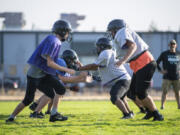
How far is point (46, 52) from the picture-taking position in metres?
6.65

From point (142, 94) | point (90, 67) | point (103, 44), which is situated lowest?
point (142, 94)

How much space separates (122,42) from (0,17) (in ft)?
135

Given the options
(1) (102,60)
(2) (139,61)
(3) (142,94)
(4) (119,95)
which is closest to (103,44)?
(1) (102,60)

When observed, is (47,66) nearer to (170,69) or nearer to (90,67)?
(90,67)

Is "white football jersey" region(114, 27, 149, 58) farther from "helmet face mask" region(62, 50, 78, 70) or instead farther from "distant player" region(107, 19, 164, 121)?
"helmet face mask" region(62, 50, 78, 70)

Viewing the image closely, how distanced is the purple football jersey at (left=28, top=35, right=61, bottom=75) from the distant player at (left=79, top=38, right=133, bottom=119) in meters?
0.77

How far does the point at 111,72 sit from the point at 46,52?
5.39ft

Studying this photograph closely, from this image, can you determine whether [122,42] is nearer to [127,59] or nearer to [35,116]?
[127,59]

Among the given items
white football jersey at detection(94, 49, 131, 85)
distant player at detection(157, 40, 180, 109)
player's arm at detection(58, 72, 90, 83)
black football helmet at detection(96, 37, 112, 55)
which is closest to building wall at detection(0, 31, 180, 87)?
distant player at detection(157, 40, 180, 109)

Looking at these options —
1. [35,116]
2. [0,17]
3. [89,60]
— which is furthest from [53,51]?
[0,17]

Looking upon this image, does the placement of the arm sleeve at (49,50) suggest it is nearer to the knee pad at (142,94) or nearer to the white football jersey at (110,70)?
the white football jersey at (110,70)

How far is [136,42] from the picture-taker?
731 cm

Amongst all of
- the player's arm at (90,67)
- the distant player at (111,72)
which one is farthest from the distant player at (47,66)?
the distant player at (111,72)

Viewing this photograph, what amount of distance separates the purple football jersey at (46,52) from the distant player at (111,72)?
2.53ft
